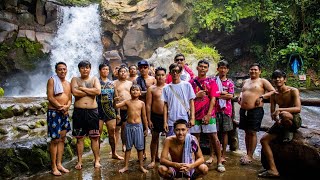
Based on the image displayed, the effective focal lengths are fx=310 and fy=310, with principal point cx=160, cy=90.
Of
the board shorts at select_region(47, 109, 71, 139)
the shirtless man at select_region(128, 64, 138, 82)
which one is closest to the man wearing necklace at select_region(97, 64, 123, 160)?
the shirtless man at select_region(128, 64, 138, 82)

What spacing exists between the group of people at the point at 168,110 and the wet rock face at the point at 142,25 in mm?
11110

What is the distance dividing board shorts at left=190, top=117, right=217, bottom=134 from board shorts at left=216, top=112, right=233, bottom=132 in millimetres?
487

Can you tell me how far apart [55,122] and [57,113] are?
141 mm

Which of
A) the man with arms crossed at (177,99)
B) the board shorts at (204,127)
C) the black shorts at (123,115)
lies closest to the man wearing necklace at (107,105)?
the black shorts at (123,115)

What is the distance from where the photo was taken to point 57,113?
4789mm

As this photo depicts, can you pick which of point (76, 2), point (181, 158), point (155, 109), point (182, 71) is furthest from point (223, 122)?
point (76, 2)

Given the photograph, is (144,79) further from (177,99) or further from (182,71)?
(177,99)

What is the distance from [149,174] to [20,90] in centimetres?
1309

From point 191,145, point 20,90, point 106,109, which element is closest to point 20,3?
point 20,90

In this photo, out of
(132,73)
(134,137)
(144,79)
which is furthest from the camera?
(132,73)

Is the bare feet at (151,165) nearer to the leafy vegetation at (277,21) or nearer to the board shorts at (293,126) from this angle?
the board shorts at (293,126)

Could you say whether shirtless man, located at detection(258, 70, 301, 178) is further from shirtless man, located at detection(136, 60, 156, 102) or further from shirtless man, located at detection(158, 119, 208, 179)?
shirtless man, located at detection(136, 60, 156, 102)

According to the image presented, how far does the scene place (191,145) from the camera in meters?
3.85

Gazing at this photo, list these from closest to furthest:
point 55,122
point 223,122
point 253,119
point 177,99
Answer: point 177,99, point 55,122, point 253,119, point 223,122
